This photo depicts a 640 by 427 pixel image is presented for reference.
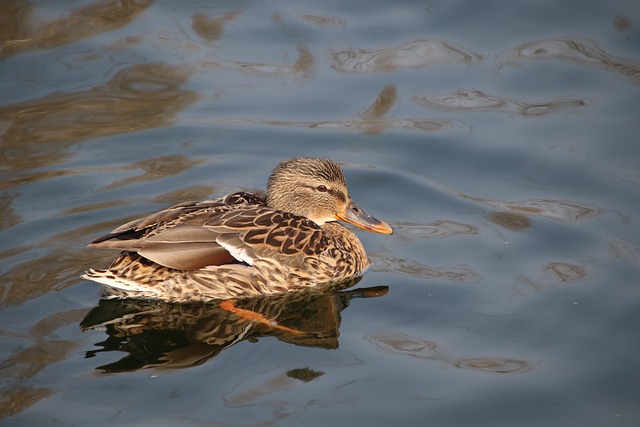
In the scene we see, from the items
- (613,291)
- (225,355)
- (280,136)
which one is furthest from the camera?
(280,136)

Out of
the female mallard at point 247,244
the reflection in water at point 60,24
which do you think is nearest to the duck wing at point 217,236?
the female mallard at point 247,244

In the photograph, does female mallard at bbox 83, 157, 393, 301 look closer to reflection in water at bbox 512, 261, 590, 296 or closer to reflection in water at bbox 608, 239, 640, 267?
reflection in water at bbox 512, 261, 590, 296

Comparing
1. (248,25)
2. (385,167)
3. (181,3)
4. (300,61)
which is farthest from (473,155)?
(181,3)

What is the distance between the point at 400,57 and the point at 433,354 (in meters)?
5.43

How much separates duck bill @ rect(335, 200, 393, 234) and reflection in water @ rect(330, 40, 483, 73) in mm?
3110

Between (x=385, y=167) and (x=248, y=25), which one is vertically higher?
(x=248, y=25)

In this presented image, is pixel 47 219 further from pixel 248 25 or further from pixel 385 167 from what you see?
pixel 248 25

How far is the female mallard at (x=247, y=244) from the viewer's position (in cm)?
823

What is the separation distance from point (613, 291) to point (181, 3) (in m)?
7.28

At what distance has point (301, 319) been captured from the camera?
827 cm

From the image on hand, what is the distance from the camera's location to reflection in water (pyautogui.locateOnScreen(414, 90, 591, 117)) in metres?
11.1

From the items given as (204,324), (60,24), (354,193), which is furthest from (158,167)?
(60,24)

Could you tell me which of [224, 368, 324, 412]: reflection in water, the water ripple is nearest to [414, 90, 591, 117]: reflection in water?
the water ripple

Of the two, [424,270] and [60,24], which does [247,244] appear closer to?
[424,270]
